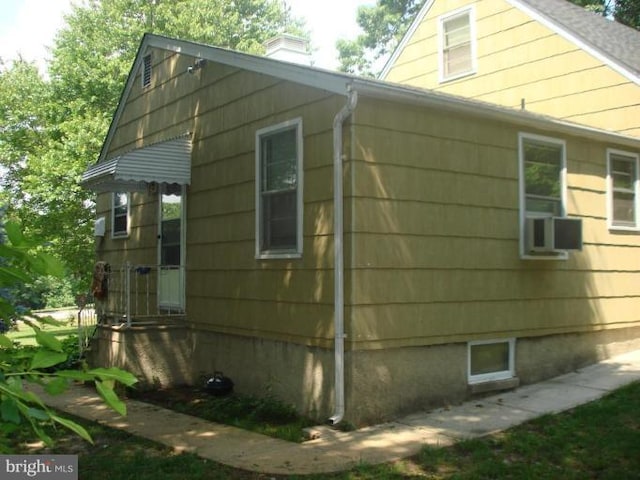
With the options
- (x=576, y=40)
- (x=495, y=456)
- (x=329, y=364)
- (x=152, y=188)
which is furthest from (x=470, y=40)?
(x=495, y=456)

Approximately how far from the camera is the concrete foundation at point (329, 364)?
21.5 feet

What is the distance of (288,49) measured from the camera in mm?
9328

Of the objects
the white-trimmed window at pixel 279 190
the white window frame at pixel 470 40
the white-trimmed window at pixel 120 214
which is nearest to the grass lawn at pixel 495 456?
the white-trimmed window at pixel 279 190

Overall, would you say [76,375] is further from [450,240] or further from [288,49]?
[288,49]

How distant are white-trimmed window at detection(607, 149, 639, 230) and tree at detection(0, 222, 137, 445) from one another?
8.91 meters

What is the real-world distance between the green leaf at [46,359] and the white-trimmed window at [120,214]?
10.4m

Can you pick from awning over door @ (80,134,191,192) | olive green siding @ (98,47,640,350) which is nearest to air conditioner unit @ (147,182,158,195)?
awning over door @ (80,134,191,192)

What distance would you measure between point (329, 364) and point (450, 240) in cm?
199

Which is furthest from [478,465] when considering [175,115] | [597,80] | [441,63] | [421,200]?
[441,63]

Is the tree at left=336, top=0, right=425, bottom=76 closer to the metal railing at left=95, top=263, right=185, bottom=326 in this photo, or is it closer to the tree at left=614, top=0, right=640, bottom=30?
the tree at left=614, top=0, right=640, bottom=30

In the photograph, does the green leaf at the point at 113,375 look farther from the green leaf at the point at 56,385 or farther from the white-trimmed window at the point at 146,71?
the white-trimmed window at the point at 146,71

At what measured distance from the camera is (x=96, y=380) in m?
1.67

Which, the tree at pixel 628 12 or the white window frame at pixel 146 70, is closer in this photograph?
the white window frame at pixel 146 70

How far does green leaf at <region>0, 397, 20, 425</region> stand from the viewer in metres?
1.63
